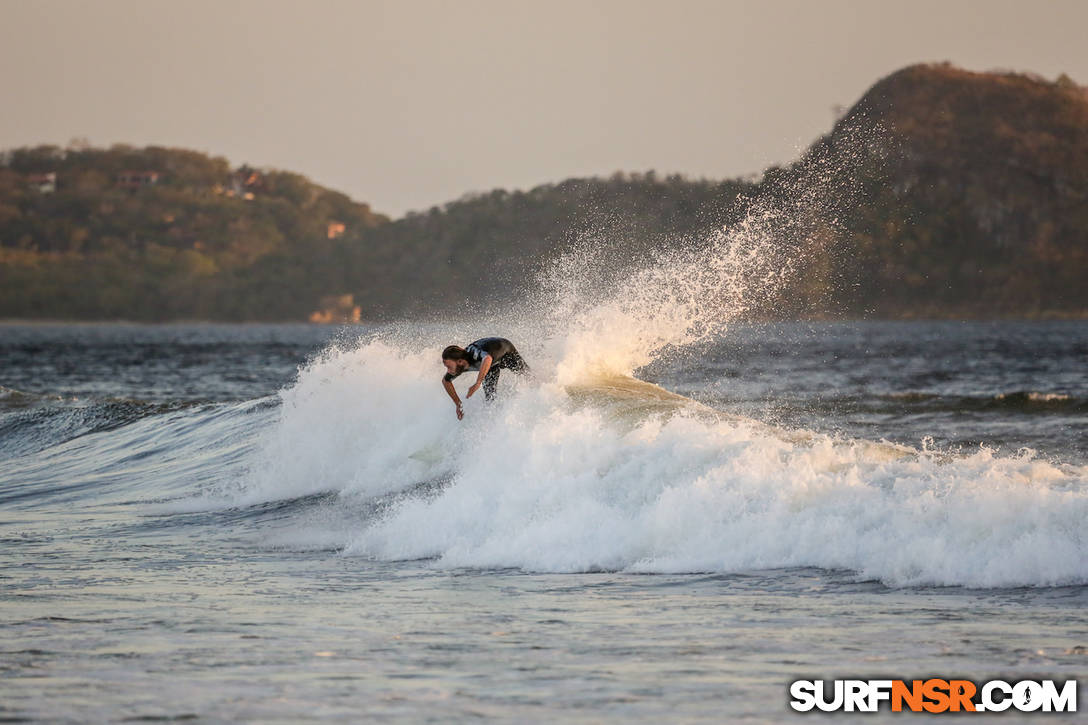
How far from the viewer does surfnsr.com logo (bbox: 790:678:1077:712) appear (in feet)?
25.9

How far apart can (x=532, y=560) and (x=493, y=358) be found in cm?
419

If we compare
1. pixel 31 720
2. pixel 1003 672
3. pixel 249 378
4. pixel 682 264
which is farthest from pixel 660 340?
pixel 249 378

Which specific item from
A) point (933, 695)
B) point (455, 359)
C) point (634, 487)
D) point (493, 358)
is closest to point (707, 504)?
point (634, 487)

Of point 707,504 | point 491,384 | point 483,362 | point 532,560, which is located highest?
point 483,362

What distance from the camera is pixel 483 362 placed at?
53.0 feet

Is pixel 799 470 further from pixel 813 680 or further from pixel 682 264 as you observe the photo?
pixel 682 264

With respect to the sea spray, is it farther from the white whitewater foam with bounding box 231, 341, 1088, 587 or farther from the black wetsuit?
the black wetsuit

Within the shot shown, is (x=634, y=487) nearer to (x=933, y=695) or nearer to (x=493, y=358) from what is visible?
(x=493, y=358)

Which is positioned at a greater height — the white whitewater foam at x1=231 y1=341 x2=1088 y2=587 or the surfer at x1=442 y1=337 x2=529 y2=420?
the surfer at x1=442 y1=337 x2=529 y2=420

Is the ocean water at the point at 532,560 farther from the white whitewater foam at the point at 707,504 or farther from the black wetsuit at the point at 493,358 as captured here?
the black wetsuit at the point at 493,358

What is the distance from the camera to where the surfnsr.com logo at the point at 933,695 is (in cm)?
788

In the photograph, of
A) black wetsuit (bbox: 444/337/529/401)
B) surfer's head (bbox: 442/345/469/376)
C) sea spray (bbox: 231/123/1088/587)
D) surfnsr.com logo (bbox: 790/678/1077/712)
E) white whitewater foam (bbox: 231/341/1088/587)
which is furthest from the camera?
black wetsuit (bbox: 444/337/529/401)

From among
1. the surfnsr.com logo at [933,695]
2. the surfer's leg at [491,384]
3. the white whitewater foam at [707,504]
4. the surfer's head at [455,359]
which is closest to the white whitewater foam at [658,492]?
the white whitewater foam at [707,504]

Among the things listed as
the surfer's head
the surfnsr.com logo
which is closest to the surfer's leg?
the surfer's head
